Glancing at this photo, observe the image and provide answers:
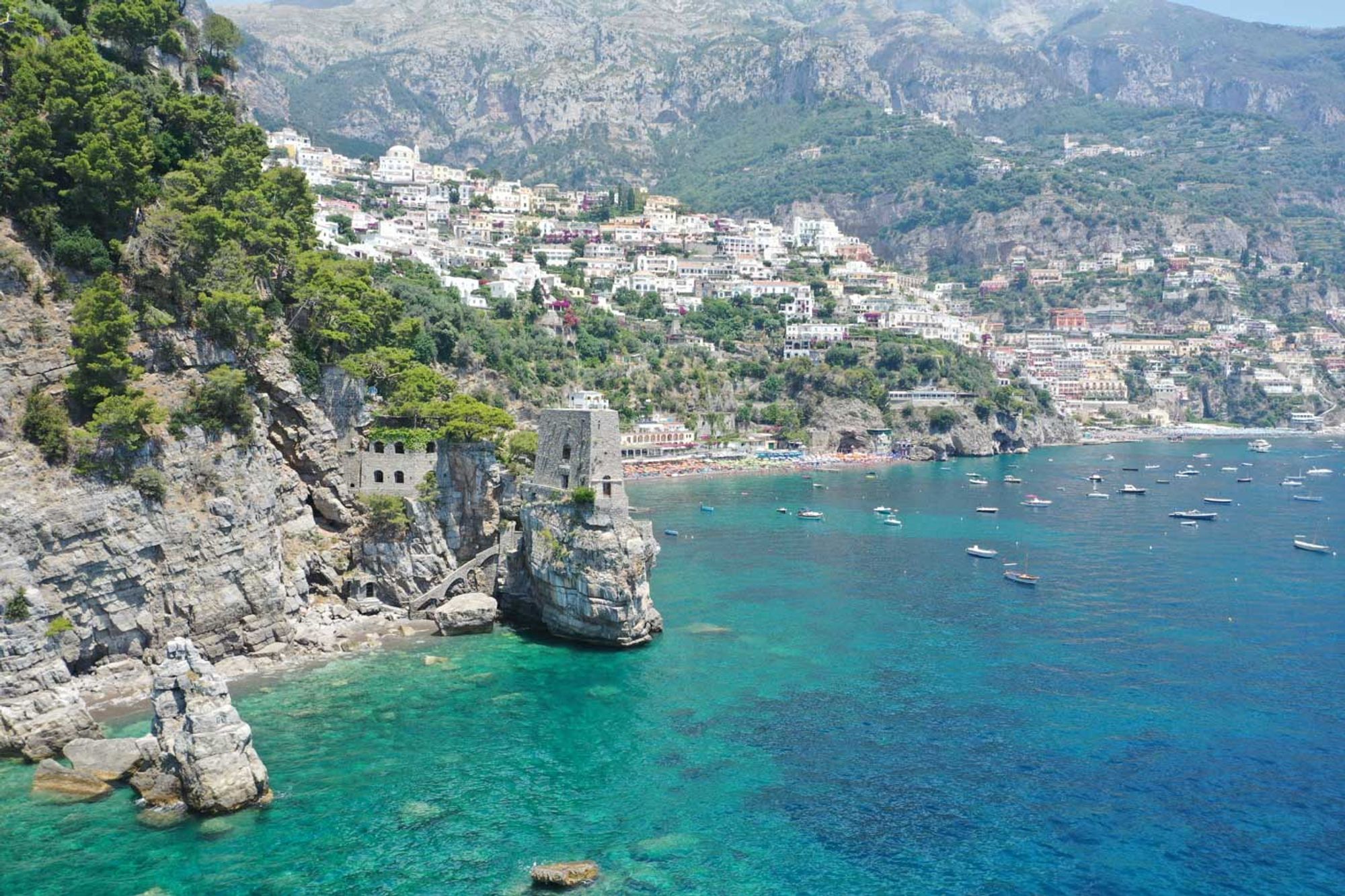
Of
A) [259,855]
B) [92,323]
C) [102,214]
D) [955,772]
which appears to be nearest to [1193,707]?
[955,772]

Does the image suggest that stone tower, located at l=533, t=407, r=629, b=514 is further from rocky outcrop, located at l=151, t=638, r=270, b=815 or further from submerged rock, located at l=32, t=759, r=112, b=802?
submerged rock, located at l=32, t=759, r=112, b=802

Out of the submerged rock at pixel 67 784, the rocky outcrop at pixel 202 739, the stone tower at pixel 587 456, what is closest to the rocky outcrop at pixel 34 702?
the submerged rock at pixel 67 784

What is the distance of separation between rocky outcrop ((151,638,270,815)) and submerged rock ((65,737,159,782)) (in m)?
0.60

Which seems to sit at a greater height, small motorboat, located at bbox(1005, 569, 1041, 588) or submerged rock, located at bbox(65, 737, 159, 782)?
submerged rock, located at bbox(65, 737, 159, 782)

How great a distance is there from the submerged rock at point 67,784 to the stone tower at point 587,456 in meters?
17.6

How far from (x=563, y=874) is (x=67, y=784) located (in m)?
12.5

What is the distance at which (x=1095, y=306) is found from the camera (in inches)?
7741

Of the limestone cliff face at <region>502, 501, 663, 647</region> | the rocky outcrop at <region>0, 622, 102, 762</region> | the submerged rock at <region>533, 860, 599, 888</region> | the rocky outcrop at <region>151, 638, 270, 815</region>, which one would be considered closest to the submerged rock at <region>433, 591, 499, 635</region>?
the limestone cliff face at <region>502, 501, 663, 647</region>

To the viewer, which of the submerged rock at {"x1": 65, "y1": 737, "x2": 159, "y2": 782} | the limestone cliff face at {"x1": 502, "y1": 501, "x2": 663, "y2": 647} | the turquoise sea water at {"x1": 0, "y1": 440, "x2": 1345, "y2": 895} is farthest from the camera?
the limestone cliff face at {"x1": 502, "y1": 501, "x2": 663, "y2": 647}

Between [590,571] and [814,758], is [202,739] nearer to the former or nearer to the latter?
[590,571]

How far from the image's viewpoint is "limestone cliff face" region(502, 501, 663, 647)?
37875 millimetres

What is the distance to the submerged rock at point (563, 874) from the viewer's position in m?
22.9

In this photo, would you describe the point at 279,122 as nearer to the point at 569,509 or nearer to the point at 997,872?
the point at 569,509

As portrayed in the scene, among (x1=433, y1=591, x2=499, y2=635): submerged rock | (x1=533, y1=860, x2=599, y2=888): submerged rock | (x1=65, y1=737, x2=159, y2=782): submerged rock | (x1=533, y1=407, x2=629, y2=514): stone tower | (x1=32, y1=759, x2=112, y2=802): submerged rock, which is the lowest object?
(x1=533, y1=860, x2=599, y2=888): submerged rock
